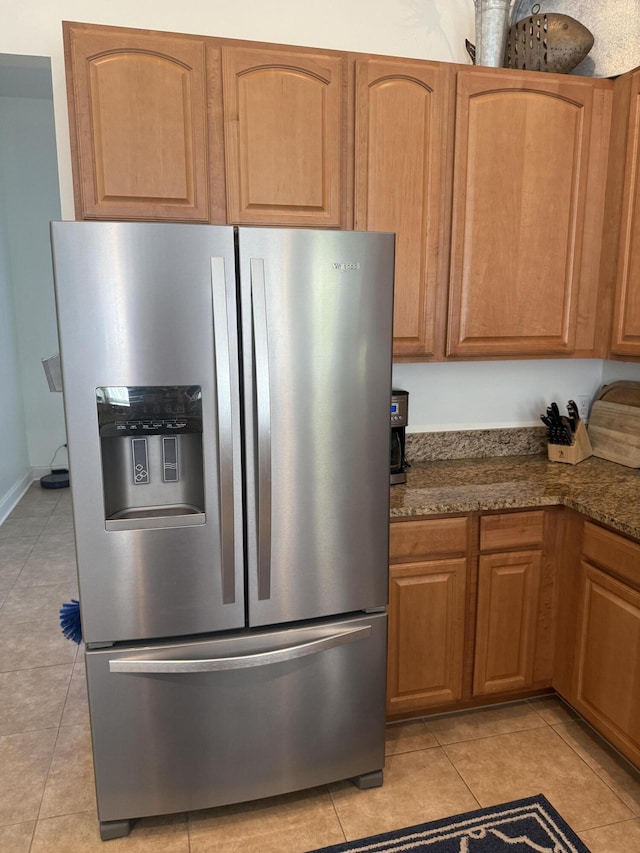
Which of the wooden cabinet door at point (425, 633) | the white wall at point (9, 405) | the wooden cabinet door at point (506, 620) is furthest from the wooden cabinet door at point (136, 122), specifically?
the white wall at point (9, 405)

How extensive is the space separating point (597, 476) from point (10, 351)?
14.8 feet

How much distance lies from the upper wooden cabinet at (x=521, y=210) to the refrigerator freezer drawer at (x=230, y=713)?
3.88 feet

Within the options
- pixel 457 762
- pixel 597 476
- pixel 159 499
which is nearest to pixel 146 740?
pixel 159 499

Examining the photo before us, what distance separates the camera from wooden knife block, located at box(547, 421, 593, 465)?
2.64m

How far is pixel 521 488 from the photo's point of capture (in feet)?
7.63

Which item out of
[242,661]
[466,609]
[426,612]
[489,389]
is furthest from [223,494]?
[489,389]

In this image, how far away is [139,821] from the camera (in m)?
1.95

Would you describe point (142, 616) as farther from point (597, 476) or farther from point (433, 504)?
point (597, 476)

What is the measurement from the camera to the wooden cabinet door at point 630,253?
7.50ft

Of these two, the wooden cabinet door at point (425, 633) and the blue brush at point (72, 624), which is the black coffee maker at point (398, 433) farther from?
the blue brush at point (72, 624)

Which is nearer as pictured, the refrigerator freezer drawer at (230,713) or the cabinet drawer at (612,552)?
the refrigerator freezer drawer at (230,713)

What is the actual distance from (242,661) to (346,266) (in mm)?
1132

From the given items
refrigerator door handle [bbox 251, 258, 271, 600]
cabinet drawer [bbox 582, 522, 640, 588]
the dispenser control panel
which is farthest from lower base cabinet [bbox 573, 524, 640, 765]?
the dispenser control panel

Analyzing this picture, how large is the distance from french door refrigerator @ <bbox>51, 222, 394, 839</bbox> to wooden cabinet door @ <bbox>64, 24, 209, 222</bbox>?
48 cm
